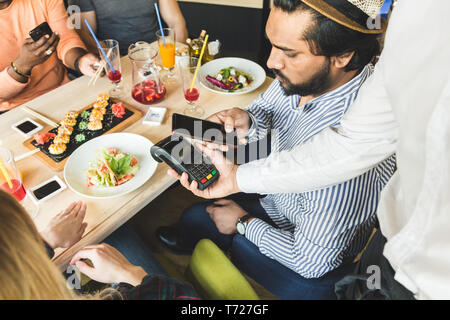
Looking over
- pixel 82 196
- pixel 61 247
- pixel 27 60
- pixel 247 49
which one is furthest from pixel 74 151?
pixel 247 49

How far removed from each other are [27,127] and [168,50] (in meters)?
0.75

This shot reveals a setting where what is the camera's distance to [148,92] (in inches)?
54.6

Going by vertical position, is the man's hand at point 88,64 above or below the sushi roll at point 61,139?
above

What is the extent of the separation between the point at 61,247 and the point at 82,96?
0.80 metres

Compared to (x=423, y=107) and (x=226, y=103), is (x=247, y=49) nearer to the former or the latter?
(x=226, y=103)

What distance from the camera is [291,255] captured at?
1.04m

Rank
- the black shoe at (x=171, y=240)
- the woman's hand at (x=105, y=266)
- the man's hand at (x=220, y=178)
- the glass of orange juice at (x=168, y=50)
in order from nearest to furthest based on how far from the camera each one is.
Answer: the woman's hand at (x=105, y=266) → the man's hand at (x=220, y=178) → the glass of orange juice at (x=168, y=50) → the black shoe at (x=171, y=240)

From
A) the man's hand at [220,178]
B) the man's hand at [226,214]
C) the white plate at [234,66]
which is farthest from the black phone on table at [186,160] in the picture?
the white plate at [234,66]

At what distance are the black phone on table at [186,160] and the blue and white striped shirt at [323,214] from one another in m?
0.28

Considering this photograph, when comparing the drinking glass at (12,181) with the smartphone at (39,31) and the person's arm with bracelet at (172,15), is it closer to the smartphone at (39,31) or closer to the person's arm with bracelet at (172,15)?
the smartphone at (39,31)

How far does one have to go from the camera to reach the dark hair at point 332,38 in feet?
3.04

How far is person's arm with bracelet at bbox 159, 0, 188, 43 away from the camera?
2.20m
